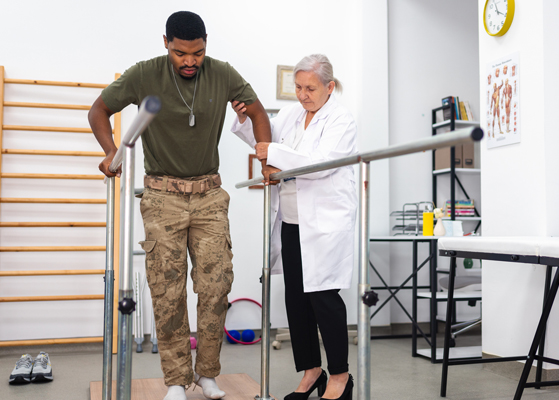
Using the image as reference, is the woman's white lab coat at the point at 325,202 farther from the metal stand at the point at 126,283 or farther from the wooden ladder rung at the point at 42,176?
the wooden ladder rung at the point at 42,176

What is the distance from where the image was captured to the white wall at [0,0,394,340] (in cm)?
369

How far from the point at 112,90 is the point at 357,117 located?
269cm

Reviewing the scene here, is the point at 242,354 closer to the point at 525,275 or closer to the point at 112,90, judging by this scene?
the point at 525,275

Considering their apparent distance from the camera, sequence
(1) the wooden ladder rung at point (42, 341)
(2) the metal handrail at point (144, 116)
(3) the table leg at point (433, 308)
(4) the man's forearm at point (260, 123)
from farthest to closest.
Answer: (1) the wooden ladder rung at point (42, 341), (3) the table leg at point (433, 308), (4) the man's forearm at point (260, 123), (2) the metal handrail at point (144, 116)

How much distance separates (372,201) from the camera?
439 cm

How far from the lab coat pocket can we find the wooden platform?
30.8 inches

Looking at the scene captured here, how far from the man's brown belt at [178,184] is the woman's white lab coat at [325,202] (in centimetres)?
30

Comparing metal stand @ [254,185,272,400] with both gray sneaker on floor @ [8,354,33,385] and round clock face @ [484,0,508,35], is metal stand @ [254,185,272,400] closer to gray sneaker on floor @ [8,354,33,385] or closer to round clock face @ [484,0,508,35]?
gray sneaker on floor @ [8,354,33,385]

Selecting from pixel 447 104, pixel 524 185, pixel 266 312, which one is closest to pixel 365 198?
pixel 266 312

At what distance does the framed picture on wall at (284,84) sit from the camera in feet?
14.0

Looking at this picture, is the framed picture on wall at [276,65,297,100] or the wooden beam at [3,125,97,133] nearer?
the wooden beam at [3,125,97,133]

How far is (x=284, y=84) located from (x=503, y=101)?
1.76 meters

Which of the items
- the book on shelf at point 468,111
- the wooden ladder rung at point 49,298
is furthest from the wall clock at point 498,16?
the wooden ladder rung at point 49,298

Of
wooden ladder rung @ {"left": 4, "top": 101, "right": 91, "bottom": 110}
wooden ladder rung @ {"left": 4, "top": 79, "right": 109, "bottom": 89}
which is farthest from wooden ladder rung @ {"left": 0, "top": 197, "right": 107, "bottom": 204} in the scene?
wooden ladder rung @ {"left": 4, "top": 79, "right": 109, "bottom": 89}
